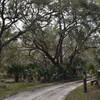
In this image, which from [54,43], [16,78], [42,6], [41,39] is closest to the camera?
[42,6]

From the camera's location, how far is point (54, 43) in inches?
1205

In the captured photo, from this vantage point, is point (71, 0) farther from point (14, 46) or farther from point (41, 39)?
point (14, 46)

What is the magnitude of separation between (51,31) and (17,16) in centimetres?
966

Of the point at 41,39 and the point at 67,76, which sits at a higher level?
the point at 41,39

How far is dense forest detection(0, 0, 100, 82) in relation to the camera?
19312mm

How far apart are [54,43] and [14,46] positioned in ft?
18.6

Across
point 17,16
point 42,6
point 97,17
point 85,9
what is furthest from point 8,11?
point 97,17

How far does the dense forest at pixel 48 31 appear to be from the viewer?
63.4 feet

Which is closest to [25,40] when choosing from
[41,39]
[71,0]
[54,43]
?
[41,39]

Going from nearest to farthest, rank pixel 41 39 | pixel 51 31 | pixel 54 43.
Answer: pixel 41 39, pixel 51 31, pixel 54 43

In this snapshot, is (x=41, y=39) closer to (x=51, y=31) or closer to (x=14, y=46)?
(x=51, y=31)

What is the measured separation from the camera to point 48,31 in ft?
90.5

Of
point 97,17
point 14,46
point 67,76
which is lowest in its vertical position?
point 67,76

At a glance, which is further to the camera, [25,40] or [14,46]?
[14,46]
